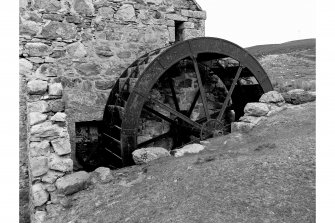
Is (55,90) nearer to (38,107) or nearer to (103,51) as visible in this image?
(38,107)

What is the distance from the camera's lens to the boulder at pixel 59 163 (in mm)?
3793

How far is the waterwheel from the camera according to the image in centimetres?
508

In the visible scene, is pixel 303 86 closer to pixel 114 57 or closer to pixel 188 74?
pixel 188 74

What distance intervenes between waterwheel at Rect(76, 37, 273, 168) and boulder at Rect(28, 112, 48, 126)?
1361 mm

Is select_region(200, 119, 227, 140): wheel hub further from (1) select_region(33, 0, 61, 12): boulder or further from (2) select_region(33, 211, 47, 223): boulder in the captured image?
(1) select_region(33, 0, 61, 12): boulder

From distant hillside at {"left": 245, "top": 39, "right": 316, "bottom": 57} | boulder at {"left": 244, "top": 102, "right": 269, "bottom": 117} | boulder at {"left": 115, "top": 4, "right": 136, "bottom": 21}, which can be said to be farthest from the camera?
distant hillside at {"left": 245, "top": 39, "right": 316, "bottom": 57}

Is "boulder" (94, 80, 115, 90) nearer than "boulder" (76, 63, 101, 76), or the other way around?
"boulder" (76, 63, 101, 76)

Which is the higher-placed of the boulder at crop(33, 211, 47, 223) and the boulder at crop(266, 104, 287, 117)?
the boulder at crop(266, 104, 287, 117)

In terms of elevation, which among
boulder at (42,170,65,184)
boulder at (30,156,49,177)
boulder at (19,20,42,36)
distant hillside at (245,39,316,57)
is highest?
distant hillside at (245,39,316,57)

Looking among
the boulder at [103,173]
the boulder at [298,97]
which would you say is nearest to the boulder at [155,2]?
the boulder at [298,97]

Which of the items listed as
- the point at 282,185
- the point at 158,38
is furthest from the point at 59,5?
the point at 282,185

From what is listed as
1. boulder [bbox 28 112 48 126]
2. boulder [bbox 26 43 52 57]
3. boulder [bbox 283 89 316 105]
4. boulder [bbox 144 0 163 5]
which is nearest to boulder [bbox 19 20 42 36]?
boulder [bbox 26 43 52 57]

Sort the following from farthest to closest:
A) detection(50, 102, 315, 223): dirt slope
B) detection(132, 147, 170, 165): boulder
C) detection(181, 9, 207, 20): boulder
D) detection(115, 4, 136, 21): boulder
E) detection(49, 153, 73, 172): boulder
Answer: detection(181, 9, 207, 20): boulder < detection(115, 4, 136, 21): boulder < detection(132, 147, 170, 165): boulder < detection(49, 153, 73, 172): boulder < detection(50, 102, 315, 223): dirt slope

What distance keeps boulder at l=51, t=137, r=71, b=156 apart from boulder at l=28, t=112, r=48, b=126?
329mm
